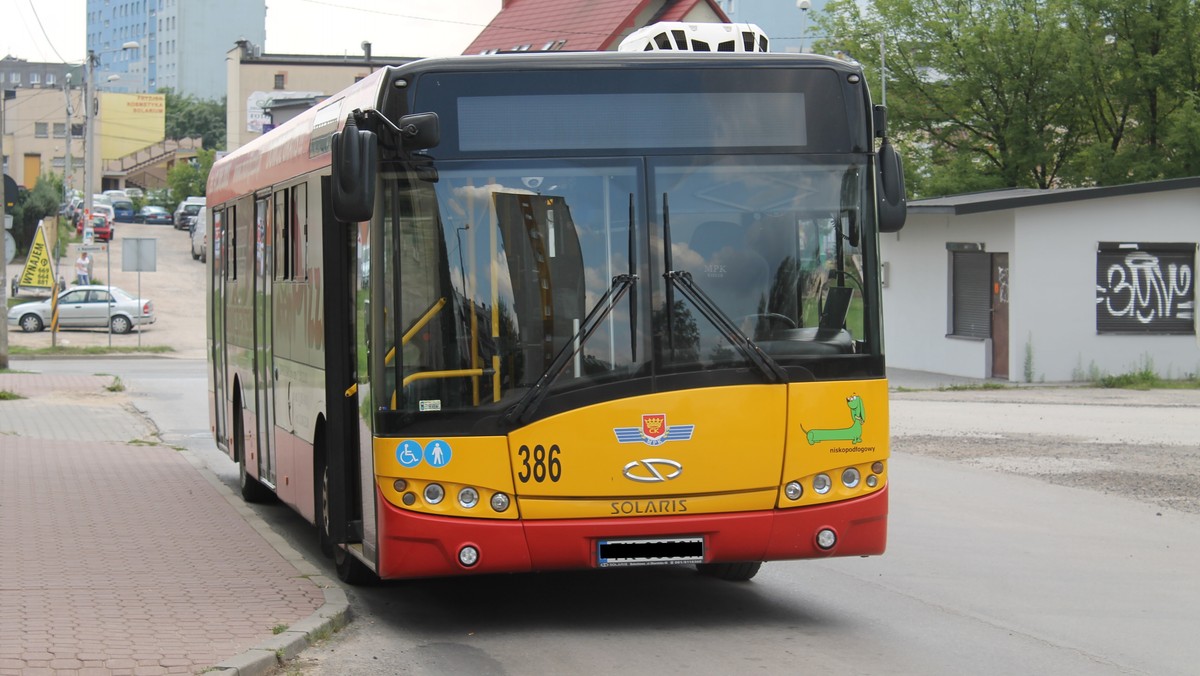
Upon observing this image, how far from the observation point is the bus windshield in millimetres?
7598

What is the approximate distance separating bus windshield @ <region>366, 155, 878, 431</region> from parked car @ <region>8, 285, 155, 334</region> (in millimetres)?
41040

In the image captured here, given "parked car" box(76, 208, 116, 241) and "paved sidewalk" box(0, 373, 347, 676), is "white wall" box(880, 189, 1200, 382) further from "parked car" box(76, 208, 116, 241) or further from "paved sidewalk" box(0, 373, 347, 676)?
"parked car" box(76, 208, 116, 241)

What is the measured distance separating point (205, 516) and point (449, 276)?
5.33 m

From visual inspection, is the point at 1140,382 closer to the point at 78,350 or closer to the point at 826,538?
the point at 826,538

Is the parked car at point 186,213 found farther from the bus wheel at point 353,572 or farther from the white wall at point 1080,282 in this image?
the bus wheel at point 353,572

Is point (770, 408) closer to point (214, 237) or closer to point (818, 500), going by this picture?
point (818, 500)

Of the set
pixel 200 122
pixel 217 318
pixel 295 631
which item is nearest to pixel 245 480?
pixel 217 318

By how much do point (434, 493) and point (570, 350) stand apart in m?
0.97

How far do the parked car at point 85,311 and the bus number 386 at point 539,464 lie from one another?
41.3 meters

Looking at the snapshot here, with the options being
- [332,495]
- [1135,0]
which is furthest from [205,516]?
[1135,0]

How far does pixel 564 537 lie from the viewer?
25.0 feet

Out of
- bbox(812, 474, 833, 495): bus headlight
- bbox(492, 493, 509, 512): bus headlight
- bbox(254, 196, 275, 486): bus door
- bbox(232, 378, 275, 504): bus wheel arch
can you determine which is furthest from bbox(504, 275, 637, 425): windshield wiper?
bbox(232, 378, 275, 504): bus wheel arch

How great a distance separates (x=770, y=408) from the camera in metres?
7.77

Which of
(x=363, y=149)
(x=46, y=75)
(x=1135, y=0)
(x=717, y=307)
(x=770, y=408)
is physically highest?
(x=46, y=75)
